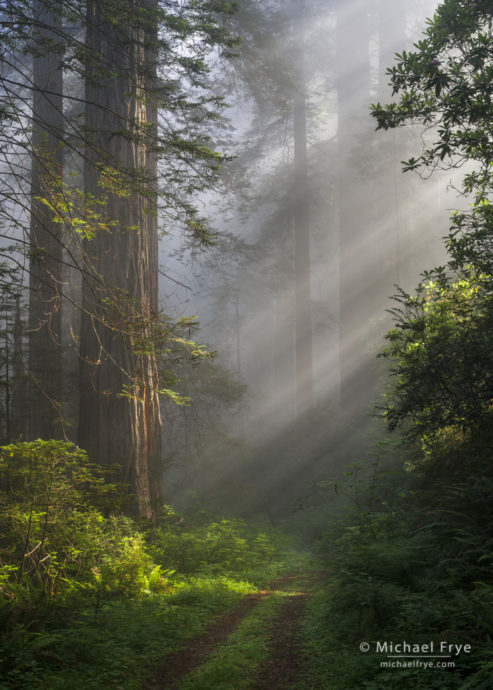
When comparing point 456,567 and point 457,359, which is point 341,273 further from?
point 456,567

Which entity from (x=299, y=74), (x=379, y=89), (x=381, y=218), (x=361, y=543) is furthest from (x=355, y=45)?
(x=361, y=543)

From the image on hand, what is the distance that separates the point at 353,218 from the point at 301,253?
349cm

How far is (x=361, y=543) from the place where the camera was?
6055 mm

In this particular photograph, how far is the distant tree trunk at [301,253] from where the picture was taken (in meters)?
20.9

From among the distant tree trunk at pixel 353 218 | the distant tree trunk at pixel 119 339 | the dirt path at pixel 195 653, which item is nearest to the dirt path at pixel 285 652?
the dirt path at pixel 195 653

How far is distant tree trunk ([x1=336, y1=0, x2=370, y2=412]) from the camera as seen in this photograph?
21.1m

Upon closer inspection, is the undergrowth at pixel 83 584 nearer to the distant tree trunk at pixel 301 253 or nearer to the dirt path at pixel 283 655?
the dirt path at pixel 283 655

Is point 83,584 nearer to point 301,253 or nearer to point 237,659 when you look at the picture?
point 237,659

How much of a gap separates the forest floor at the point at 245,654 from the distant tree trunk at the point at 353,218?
14651mm

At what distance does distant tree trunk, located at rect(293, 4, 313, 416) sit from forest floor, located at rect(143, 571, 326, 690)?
1400 centimetres

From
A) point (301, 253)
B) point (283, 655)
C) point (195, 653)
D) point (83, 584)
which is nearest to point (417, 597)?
point (283, 655)

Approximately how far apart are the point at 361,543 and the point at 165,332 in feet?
11.4

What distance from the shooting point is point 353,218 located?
23219mm

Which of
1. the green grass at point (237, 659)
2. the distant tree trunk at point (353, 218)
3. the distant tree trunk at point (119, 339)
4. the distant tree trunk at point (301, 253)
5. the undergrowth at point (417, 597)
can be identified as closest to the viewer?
the undergrowth at point (417, 597)
